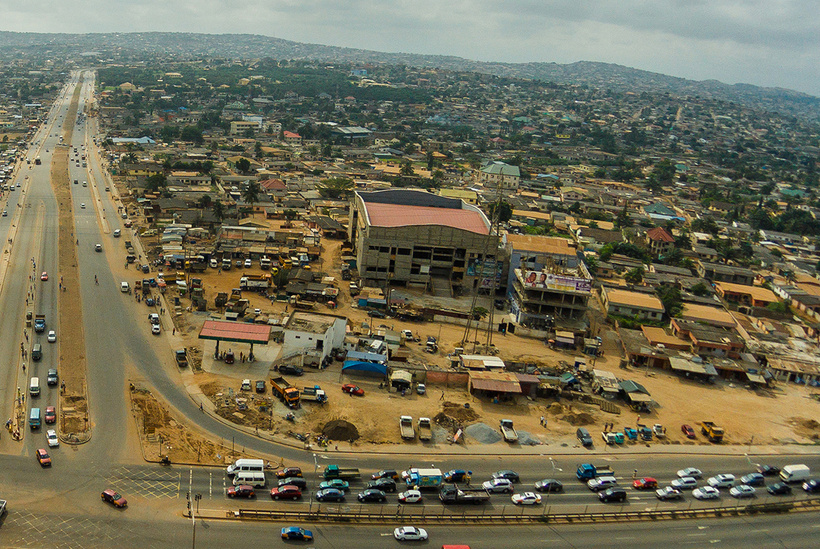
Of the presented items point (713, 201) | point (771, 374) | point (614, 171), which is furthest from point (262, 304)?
point (614, 171)

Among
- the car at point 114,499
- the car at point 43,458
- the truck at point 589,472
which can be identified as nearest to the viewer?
the car at point 114,499

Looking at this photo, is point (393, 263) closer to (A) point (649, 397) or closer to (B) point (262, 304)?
(B) point (262, 304)

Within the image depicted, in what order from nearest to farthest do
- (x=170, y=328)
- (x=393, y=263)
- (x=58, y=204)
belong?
(x=170, y=328) → (x=393, y=263) → (x=58, y=204)

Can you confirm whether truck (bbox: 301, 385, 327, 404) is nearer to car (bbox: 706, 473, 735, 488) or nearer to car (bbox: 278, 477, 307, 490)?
car (bbox: 278, 477, 307, 490)

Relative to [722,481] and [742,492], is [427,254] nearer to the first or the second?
[722,481]

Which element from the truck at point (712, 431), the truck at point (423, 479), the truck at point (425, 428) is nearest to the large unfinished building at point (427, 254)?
the truck at point (712, 431)

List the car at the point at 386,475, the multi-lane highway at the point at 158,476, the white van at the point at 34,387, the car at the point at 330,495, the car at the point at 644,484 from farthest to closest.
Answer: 1. the white van at the point at 34,387
2. the car at the point at 644,484
3. the car at the point at 386,475
4. the car at the point at 330,495
5. the multi-lane highway at the point at 158,476

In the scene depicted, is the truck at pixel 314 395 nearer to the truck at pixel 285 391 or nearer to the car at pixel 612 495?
the truck at pixel 285 391
